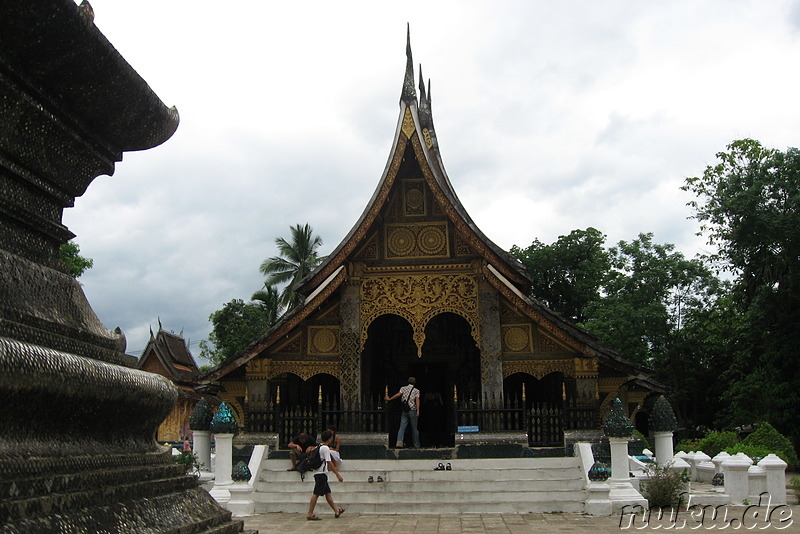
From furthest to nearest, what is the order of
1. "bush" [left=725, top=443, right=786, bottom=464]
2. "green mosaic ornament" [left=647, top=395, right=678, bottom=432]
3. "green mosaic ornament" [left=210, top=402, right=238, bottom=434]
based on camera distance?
"bush" [left=725, top=443, right=786, bottom=464]
"green mosaic ornament" [left=647, top=395, right=678, bottom=432]
"green mosaic ornament" [left=210, top=402, right=238, bottom=434]

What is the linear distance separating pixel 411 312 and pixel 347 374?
61.3 inches

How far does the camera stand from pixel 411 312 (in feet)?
41.2

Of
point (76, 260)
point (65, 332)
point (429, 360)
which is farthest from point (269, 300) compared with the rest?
point (65, 332)

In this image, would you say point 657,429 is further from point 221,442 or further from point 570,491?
point 221,442

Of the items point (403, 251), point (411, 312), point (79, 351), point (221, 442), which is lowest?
point (221, 442)

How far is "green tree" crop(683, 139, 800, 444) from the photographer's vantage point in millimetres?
19234

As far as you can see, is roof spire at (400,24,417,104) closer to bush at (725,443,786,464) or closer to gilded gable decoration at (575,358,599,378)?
gilded gable decoration at (575,358,599,378)

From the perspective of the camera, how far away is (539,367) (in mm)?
12094

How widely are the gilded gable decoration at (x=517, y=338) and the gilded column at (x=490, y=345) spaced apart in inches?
6.4

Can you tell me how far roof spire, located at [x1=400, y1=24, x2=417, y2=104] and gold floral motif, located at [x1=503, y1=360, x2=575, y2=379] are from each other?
5.19 meters

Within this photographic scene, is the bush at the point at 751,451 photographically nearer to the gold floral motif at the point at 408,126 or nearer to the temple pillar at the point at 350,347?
the temple pillar at the point at 350,347

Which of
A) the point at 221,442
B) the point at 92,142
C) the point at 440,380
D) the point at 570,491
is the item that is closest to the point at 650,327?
the point at 440,380

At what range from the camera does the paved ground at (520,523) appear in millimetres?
7406

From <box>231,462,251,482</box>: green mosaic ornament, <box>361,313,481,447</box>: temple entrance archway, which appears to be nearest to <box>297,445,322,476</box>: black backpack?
<box>231,462,251,482</box>: green mosaic ornament
